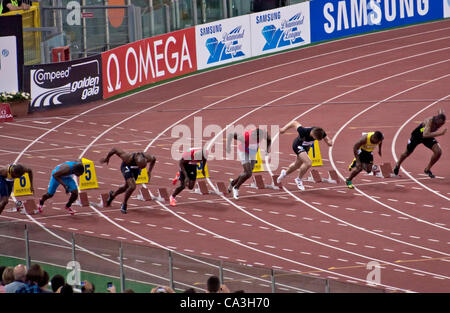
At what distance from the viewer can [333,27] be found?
129 feet

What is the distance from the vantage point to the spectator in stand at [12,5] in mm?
31655

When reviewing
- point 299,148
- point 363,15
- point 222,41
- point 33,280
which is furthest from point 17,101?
point 33,280

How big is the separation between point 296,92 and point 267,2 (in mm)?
6183

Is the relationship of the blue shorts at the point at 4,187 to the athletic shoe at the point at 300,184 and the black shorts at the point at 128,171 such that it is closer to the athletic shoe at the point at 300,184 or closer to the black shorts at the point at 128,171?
the black shorts at the point at 128,171

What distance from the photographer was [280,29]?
37.0 meters

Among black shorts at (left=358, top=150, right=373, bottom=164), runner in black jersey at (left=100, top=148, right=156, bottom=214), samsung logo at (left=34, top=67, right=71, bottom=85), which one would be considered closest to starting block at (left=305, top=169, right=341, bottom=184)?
black shorts at (left=358, top=150, right=373, bottom=164)

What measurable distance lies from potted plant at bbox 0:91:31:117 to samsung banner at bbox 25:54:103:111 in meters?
0.22

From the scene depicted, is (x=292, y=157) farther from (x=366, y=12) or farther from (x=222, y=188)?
(x=366, y=12)

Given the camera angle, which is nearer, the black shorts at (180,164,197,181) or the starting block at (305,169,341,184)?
the black shorts at (180,164,197,181)

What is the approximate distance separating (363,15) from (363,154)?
19.5m

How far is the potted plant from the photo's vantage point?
94.8 feet

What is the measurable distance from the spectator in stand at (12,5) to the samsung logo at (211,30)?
19.3 feet

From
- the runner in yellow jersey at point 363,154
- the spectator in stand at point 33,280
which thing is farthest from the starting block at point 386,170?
the spectator in stand at point 33,280

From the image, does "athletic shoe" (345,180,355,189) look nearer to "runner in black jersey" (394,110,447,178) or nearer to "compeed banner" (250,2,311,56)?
"runner in black jersey" (394,110,447,178)
